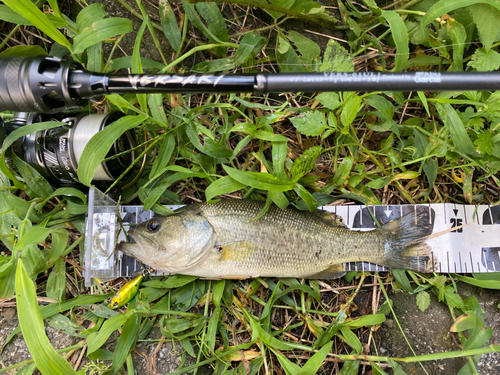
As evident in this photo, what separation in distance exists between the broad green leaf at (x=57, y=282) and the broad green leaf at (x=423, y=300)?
2848 mm

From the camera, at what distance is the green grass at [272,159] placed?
95.2 inches

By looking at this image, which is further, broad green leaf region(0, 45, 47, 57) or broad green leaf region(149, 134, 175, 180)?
broad green leaf region(149, 134, 175, 180)

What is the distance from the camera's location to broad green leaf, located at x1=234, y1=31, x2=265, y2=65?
8.34ft

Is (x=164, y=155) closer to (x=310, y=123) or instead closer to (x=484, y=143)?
(x=310, y=123)

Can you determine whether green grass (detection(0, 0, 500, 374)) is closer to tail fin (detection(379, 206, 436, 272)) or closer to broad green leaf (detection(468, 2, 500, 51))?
broad green leaf (detection(468, 2, 500, 51))

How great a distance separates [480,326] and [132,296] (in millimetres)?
2572

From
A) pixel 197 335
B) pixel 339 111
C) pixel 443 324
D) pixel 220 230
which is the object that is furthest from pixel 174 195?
pixel 443 324

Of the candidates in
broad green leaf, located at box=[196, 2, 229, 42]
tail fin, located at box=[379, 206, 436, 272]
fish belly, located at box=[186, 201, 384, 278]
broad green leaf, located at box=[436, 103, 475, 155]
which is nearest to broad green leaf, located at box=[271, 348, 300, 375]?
fish belly, located at box=[186, 201, 384, 278]

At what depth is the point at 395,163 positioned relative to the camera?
105 inches

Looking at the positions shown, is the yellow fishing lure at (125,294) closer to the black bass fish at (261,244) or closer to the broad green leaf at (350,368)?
the black bass fish at (261,244)

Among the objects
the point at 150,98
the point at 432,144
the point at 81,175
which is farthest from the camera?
the point at 432,144

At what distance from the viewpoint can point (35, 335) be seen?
6.41ft

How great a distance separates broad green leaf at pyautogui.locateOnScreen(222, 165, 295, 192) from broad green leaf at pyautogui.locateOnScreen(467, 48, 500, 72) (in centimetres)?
160

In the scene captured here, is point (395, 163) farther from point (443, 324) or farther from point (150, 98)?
point (150, 98)
